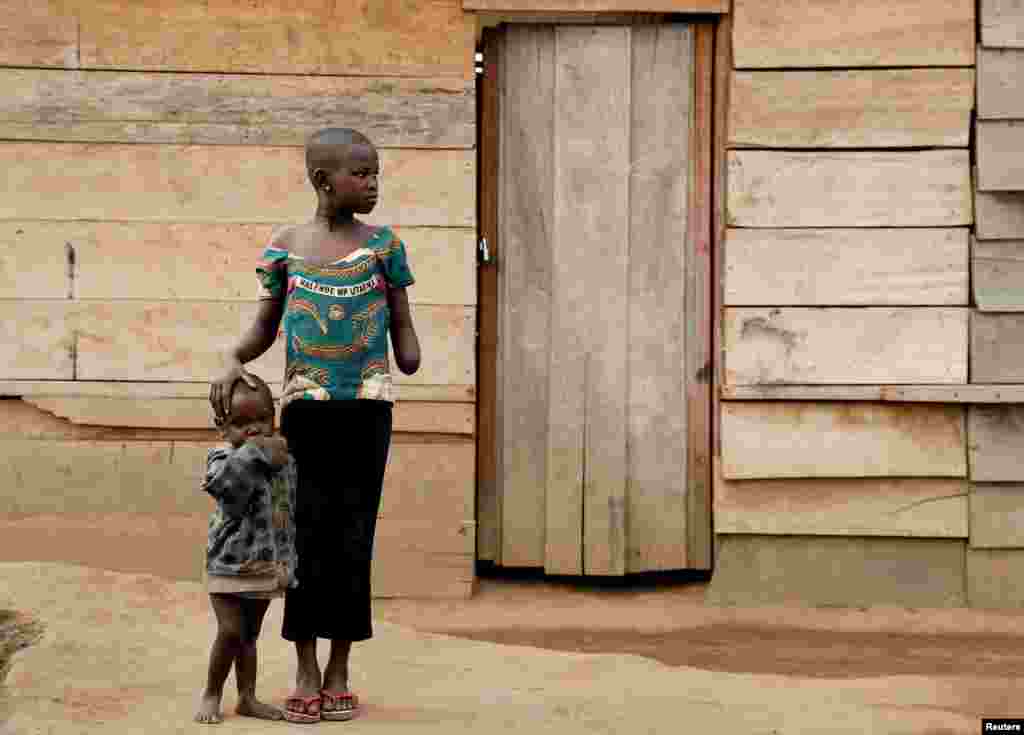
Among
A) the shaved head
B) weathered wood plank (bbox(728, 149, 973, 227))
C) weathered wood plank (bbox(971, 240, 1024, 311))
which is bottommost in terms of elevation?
weathered wood plank (bbox(971, 240, 1024, 311))

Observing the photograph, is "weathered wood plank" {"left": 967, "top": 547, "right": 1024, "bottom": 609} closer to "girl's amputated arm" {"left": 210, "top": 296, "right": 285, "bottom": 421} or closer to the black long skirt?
the black long skirt

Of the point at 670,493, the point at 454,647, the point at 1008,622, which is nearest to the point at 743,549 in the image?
the point at 670,493

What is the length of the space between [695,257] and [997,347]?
4.51ft

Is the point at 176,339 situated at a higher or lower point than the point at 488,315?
lower

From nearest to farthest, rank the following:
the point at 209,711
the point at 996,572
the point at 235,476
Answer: the point at 235,476 → the point at 209,711 → the point at 996,572

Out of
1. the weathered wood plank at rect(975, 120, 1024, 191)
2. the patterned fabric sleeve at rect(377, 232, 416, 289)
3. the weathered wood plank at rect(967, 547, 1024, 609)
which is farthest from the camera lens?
the weathered wood plank at rect(967, 547, 1024, 609)

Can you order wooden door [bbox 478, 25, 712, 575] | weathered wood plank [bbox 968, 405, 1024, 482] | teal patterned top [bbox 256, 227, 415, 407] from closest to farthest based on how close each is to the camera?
1. teal patterned top [bbox 256, 227, 415, 407]
2. weathered wood plank [bbox 968, 405, 1024, 482]
3. wooden door [bbox 478, 25, 712, 575]

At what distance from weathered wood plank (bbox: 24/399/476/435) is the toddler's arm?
2.45m

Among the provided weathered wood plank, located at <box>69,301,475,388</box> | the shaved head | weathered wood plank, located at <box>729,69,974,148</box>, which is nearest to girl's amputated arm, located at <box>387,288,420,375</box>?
the shaved head

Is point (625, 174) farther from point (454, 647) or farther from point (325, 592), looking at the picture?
point (325, 592)

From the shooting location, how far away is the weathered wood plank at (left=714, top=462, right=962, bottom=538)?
693 centimetres

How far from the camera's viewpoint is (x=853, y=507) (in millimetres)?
6945

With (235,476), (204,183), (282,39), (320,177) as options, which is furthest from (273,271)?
(282,39)

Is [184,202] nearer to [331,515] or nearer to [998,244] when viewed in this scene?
[331,515]
